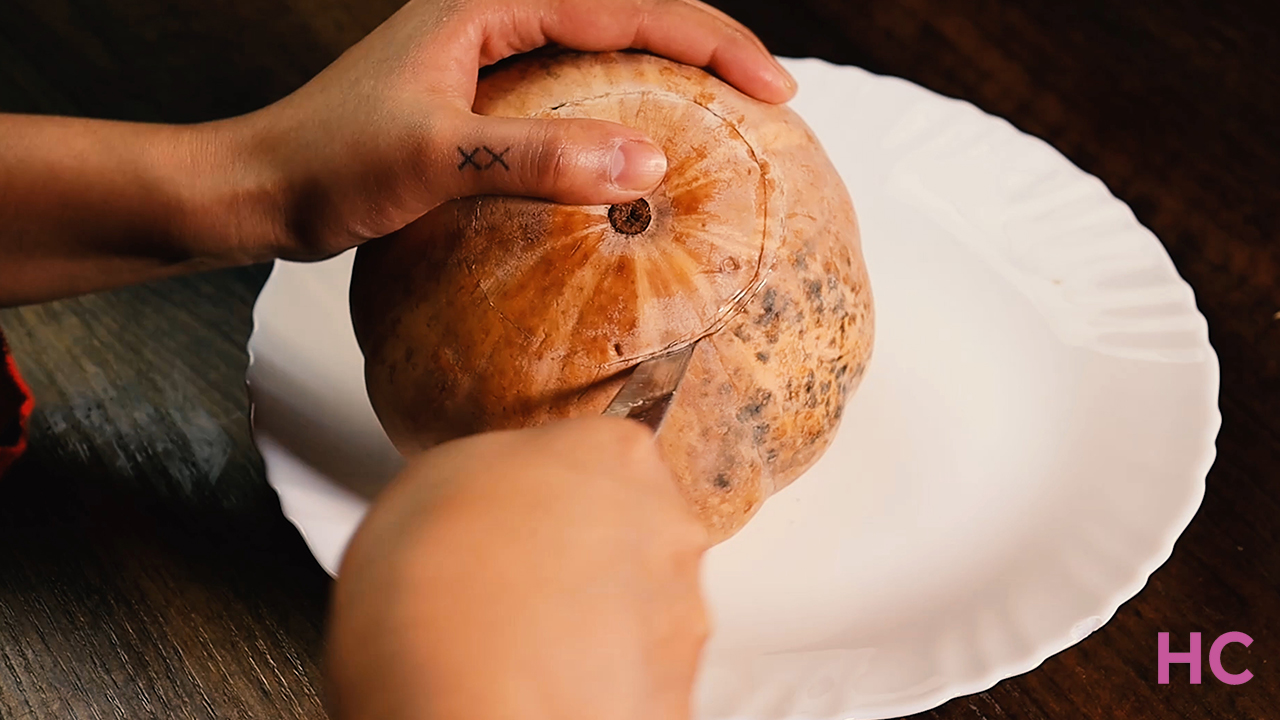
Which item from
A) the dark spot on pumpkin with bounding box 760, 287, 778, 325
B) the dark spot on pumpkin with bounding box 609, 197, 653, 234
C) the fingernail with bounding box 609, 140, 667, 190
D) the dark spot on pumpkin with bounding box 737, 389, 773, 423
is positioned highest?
the fingernail with bounding box 609, 140, 667, 190

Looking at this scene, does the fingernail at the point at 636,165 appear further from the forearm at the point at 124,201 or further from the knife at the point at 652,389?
the forearm at the point at 124,201

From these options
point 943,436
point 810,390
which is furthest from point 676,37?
point 943,436

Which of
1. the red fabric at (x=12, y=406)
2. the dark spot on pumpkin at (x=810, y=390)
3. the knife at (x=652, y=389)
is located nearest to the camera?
the knife at (x=652, y=389)

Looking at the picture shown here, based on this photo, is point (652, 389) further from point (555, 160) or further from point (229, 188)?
point (229, 188)

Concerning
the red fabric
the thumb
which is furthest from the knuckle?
the red fabric

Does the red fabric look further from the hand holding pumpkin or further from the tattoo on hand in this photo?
the tattoo on hand

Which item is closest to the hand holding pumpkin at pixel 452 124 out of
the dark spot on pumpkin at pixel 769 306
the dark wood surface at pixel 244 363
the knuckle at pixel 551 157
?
the knuckle at pixel 551 157
